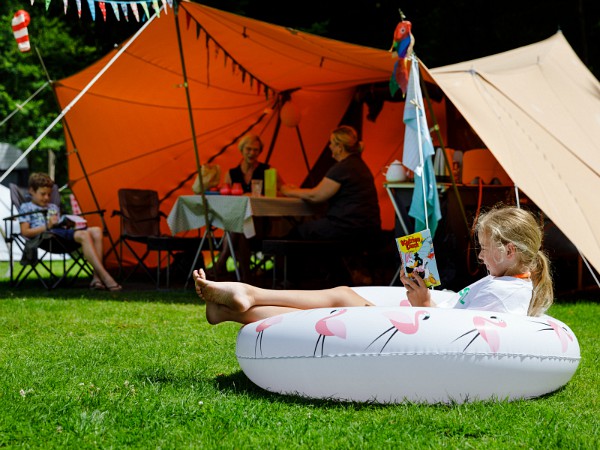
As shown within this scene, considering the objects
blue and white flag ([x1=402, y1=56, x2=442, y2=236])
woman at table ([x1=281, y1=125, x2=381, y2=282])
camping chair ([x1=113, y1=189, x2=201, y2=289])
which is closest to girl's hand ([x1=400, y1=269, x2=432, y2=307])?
blue and white flag ([x1=402, y1=56, x2=442, y2=236])

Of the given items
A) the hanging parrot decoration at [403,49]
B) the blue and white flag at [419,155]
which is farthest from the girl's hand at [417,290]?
the hanging parrot decoration at [403,49]

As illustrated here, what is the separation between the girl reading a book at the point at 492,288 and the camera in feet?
9.89

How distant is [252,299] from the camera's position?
3129 millimetres

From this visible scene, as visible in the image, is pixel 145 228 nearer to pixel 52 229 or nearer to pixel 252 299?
pixel 52 229

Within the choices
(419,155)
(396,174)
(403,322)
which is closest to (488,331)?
(403,322)

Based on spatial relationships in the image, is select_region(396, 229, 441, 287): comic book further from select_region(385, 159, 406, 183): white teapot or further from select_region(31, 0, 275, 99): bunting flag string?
select_region(385, 159, 406, 183): white teapot

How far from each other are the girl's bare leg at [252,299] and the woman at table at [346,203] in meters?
2.90

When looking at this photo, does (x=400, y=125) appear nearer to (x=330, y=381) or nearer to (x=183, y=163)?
(x=183, y=163)

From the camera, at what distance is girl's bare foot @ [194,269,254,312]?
3.07 m

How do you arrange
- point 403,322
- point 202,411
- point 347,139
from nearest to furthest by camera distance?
1. point 202,411
2. point 403,322
3. point 347,139

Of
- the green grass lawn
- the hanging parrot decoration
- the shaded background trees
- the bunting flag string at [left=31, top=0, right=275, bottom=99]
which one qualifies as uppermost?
the shaded background trees

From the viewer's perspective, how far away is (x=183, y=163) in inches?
328

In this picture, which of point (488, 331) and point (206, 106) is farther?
point (206, 106)

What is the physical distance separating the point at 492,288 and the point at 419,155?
2013 millimetres
